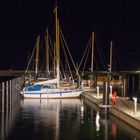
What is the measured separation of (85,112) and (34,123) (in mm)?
7059

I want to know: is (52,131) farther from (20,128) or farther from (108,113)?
(108,113)

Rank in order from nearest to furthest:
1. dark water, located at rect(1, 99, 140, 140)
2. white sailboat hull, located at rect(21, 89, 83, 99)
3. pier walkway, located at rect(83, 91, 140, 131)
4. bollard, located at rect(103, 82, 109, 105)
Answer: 1. dark water, located at rect(1, 99, 140, 140)
2. pier walkway, located at rect(83, 91, 140, 131)
3. bollard, located at rect(103, 82, 109, 105)
4. white sailboat hull, located at rect(21, 89, 83, 99)

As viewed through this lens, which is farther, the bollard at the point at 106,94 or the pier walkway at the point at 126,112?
the bollard at the point at 106,94

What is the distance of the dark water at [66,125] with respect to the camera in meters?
25.2

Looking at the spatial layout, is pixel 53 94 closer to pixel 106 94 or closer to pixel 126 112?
pixel 106 94

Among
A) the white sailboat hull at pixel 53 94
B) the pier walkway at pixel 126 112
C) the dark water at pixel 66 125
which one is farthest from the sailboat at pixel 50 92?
the pier walkway at pixel 126 112

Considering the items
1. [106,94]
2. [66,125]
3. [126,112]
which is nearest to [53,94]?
[106,94]

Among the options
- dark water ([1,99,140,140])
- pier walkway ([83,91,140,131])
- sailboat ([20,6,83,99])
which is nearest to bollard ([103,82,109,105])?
pier walkway ([83,91,140,131])

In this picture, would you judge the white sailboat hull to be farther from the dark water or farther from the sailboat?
the dark water

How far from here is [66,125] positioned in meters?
29.0

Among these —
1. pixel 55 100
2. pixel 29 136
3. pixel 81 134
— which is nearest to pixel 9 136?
pixel 29 136

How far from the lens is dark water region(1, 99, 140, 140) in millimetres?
25250

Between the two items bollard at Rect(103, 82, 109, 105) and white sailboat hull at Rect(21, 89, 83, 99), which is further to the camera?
white sailboat hull at Rect(21, 89, 83, 99)

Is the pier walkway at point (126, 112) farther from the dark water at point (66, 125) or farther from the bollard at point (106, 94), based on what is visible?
the bollard at point (106, 94)
